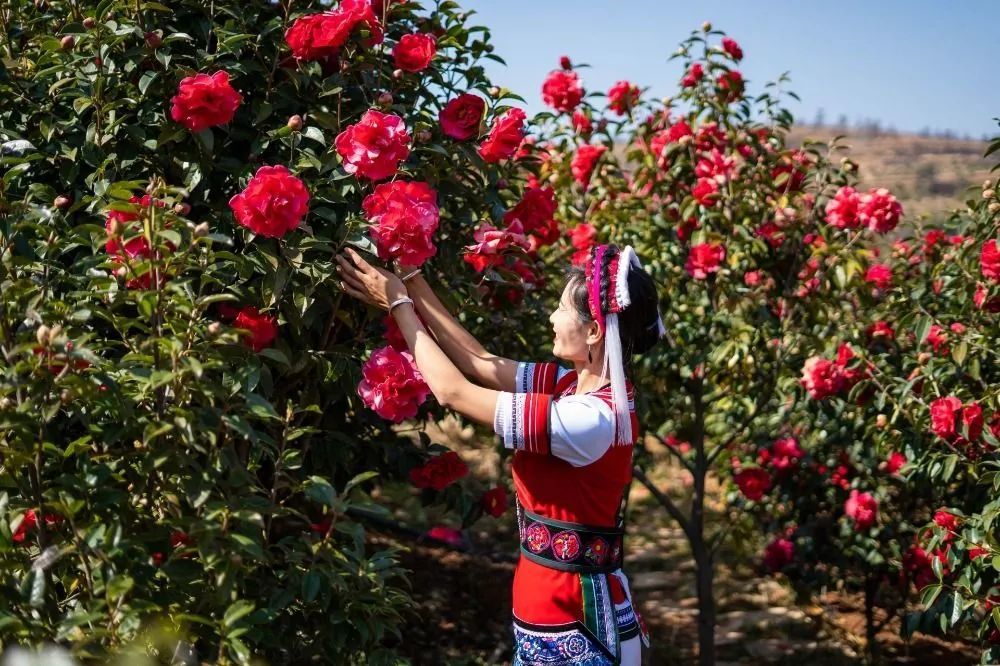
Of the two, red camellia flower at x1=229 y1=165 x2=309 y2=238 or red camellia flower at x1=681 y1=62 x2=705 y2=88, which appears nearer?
red camellia flower at x1=229 y1=165 x2=309 y2=238

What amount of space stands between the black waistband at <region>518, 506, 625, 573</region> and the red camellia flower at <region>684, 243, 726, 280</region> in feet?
4.67

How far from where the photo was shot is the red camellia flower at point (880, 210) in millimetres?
3123

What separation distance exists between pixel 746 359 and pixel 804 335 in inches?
12.2

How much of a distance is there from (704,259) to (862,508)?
1.25m

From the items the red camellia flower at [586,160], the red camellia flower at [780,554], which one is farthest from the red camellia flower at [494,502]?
the red camellia flower at [780,554]

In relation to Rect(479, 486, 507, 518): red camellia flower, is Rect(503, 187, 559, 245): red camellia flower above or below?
above

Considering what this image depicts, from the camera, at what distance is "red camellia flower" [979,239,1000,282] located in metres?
2.87

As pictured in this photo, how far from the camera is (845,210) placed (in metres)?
3.18

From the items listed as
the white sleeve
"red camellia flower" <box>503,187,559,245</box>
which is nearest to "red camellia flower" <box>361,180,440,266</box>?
the white sleeve

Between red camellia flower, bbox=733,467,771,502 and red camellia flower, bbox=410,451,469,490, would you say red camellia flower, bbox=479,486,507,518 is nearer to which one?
red camellia flower, bbox=410,451,469,490

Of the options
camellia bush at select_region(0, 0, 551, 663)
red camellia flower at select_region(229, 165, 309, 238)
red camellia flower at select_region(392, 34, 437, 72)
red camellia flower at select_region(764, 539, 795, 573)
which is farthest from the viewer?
red camellia flower at select_region(764, 539, 795, 573)

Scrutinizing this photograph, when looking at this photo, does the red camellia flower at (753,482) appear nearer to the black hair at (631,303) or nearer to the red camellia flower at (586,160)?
the red camellia flower at (586,160)

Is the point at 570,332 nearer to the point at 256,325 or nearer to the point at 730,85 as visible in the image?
the point at 256,325

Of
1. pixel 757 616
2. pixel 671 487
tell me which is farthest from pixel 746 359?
pixel 671 487
